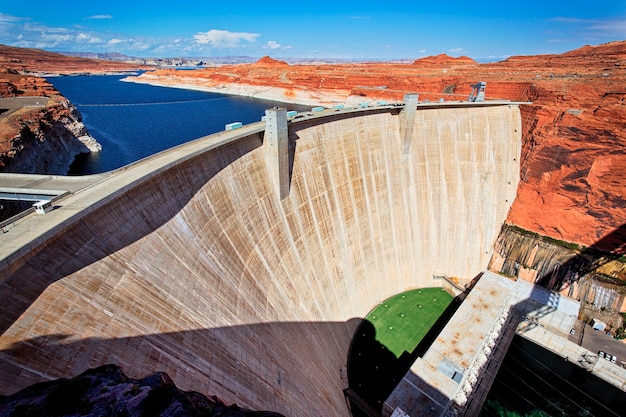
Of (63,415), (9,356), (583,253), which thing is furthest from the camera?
(583,253)

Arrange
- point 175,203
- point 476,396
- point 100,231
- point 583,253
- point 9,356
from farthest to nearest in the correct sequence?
point 583,253, point 476,396, point 175,203, point 100,231, point 9,356

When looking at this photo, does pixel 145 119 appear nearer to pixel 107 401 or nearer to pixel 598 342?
pixel 107 401

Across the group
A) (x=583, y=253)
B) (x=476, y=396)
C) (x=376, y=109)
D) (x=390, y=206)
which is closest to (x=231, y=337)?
(x=476, y=396)

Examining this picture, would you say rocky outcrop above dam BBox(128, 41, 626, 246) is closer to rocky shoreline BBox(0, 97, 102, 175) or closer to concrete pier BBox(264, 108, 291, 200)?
concrete pier BBox(264, 108, 291, 200)

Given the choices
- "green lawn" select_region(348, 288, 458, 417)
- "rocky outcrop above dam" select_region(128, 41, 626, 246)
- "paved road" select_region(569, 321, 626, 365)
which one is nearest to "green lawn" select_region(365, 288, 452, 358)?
"green lawn" select_region(348, 288, 458, 417)

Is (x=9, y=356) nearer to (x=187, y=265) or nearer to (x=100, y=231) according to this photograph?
(x=100, y=231)

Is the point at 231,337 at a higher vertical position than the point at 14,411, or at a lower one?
lower

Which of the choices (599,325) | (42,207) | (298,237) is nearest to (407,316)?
(298,237)
